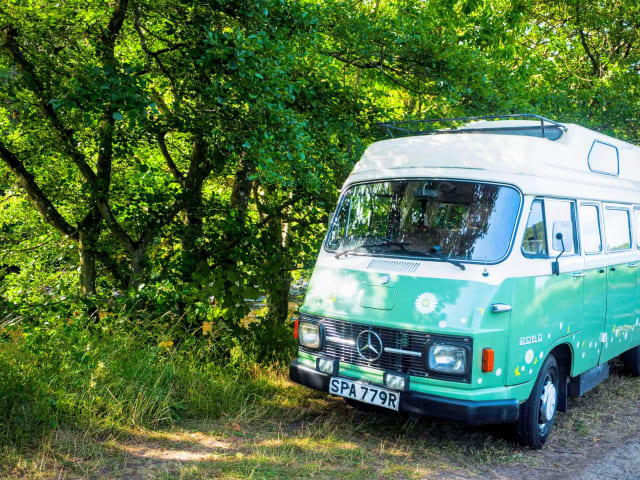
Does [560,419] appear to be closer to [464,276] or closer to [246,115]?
[464,276]

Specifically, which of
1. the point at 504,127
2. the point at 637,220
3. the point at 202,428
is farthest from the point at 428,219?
the point at 637,220

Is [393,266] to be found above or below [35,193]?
below

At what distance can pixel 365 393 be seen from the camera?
525cm

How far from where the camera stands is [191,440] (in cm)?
523

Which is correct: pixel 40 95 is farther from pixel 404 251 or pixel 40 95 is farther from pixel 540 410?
pixel 540 410

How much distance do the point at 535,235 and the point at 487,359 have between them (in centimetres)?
133

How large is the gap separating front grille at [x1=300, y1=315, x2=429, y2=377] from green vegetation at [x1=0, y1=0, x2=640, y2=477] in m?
0.82

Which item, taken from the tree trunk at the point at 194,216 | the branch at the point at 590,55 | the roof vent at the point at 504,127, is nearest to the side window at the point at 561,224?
the roof vent at the point at 504,127

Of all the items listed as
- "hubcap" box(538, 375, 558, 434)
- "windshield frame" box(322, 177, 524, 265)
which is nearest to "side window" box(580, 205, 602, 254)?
"windshield frame" box(322, 177, 524, 265)

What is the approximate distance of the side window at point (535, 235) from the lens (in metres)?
5.40

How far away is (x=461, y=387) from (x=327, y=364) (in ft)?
4.16

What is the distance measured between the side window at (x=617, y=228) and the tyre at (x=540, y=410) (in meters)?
2.01

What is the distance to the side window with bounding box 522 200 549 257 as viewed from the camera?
5395mm

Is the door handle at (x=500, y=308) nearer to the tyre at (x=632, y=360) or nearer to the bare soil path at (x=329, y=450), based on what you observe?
the bare soil path at (x=329, y=450)
